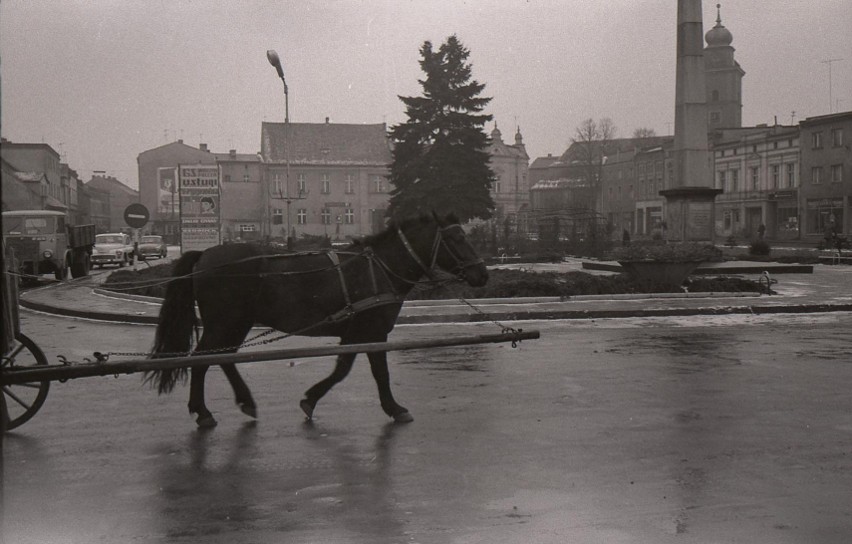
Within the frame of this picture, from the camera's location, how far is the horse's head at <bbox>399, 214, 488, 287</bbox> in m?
7.11

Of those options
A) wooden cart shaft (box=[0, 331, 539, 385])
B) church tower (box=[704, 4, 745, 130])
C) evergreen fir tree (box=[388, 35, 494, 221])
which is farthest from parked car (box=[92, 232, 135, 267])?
church tower (box=[704, 4, 745, 130])

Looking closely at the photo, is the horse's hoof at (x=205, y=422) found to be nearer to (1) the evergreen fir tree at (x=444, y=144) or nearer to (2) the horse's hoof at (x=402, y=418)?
(2) the horse's hoof at (x=402, y=418)

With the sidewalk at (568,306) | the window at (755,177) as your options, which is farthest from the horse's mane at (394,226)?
the window at (755,177)

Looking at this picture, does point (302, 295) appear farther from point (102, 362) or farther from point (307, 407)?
point (102, 362)

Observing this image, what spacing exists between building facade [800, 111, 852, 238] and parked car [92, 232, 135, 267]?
4670 cm

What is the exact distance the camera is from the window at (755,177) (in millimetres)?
76500

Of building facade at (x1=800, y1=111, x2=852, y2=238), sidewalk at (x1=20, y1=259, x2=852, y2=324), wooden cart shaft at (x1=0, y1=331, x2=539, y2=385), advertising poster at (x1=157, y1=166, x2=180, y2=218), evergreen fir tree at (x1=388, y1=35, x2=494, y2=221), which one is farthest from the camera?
advertising poster at (x1=157, y1=166, x2=180, y2=218)

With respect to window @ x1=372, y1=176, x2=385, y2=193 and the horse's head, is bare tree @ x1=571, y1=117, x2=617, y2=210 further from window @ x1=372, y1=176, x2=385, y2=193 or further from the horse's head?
the horse's head

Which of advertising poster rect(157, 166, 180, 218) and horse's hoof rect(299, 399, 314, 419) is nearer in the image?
horse's hoof rect(299, 399, 314, 419)

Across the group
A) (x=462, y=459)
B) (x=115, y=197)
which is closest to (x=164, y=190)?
(x=115, y=197)

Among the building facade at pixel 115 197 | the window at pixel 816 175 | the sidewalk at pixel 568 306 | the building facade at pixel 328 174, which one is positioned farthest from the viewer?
the building facade at pixel 115 197

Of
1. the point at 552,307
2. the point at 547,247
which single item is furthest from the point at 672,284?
the point at 547,247

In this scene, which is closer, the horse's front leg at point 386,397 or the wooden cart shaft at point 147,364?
the wooden cart shaft at point 147,364

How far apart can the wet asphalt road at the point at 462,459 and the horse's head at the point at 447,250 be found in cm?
127
